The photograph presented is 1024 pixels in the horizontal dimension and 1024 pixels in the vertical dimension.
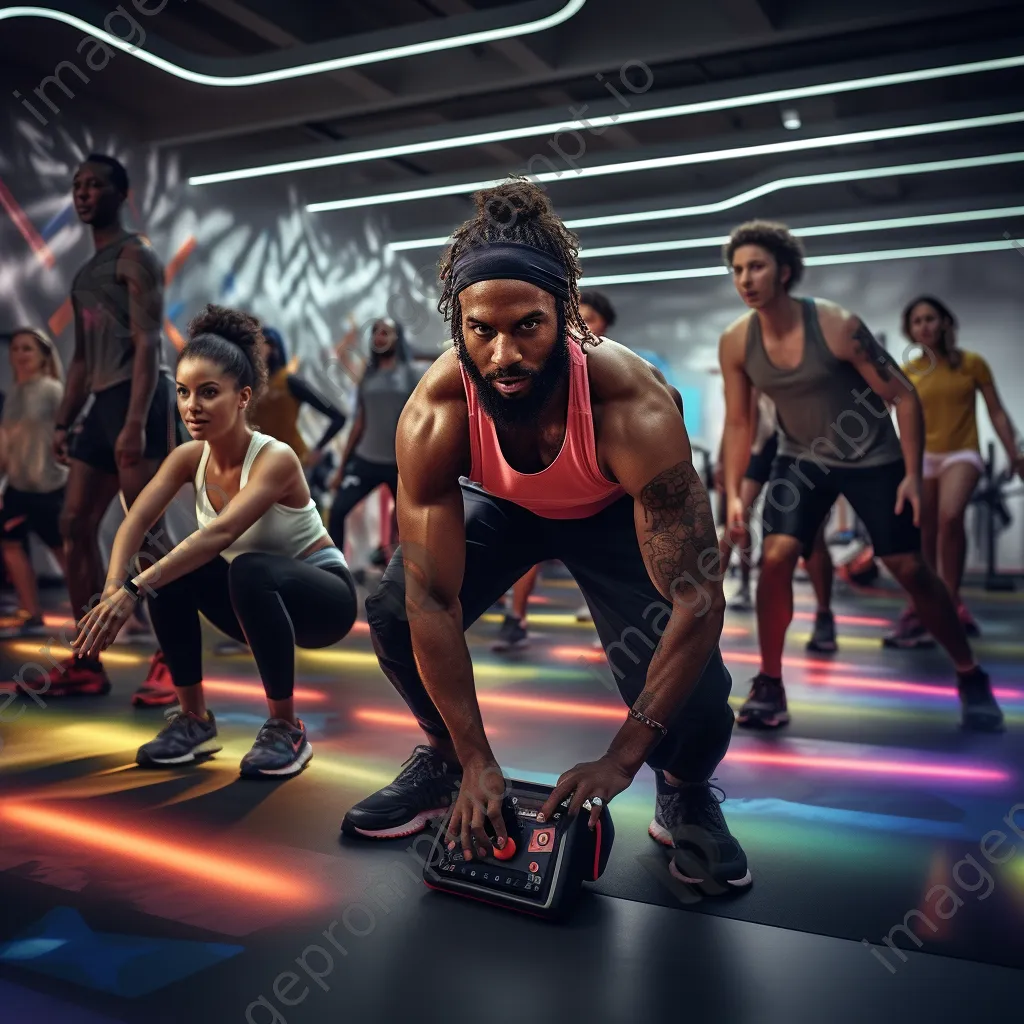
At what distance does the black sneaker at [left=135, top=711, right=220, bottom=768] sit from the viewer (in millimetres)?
2207

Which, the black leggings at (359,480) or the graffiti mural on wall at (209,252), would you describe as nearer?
the black leggings at (359,480)

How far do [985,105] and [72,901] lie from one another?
5.95m

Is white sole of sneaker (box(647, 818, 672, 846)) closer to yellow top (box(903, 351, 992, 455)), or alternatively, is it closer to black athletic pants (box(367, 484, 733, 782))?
black athletic pants (box(367, 484, 733, 782))

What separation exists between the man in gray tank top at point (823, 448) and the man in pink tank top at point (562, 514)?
1.03 m

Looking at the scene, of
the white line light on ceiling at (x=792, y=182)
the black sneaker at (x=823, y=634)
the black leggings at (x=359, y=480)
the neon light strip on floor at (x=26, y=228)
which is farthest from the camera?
the white line light on ceiling at (x=792, y=182)

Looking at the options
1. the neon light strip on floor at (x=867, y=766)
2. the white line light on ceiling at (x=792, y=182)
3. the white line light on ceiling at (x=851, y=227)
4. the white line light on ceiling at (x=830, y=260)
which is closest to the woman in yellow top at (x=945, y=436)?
the neon light strip on floor at (x=867, y=766)

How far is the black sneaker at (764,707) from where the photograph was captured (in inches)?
104

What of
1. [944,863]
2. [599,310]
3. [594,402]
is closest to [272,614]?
[594,402]

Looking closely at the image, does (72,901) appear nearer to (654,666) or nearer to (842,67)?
(654,666)

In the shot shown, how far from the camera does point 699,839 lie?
1.60 m

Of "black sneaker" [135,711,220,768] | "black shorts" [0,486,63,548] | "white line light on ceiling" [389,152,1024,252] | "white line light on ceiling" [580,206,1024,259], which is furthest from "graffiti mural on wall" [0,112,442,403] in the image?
"black sneaker" [135,711,220,768]

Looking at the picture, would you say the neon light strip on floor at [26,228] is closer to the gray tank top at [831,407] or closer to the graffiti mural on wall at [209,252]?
the graffiti mural on wall at [209,252]

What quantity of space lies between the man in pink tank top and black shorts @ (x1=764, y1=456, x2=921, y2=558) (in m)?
1.08

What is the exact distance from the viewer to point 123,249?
2.96 m
